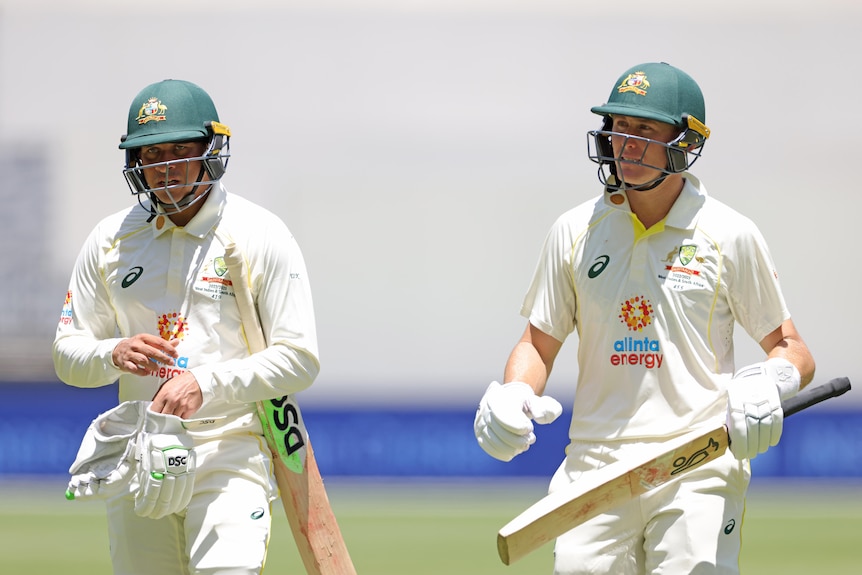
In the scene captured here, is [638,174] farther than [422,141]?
No

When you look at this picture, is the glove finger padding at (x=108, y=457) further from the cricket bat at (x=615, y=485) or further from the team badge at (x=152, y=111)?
the cricket bat at (x=615, y=485)

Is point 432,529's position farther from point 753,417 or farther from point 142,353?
point 753,417

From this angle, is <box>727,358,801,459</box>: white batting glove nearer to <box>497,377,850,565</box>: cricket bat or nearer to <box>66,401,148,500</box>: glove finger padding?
<box>497,377,850,565</box>: cricket bat

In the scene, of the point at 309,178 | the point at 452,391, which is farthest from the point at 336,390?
the point at 309,178

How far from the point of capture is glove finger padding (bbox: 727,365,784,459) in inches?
106

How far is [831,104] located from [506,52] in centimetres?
223

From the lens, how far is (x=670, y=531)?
2822 mm

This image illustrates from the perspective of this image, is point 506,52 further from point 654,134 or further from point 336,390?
point 654,134

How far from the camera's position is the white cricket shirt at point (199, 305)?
2975mm

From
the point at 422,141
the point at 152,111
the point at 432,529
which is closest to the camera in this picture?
the point at 152,111

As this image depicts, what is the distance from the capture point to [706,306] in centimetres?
293

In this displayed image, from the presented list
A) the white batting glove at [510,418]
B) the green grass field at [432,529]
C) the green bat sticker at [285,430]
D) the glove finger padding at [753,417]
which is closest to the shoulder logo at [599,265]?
the white batting glove at [510,418]

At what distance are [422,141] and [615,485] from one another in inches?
246

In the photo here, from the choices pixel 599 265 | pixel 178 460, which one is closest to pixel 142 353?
pixel 178 460
